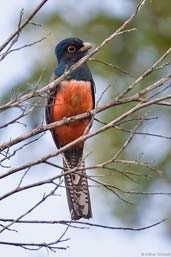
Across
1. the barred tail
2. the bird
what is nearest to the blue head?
the bird

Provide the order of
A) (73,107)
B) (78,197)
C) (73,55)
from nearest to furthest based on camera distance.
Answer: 1. (78,197)
2. (73,107)
3. (73,55)

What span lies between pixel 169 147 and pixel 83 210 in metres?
4.65

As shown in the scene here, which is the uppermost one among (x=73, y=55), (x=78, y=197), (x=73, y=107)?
(x=73, y=55)

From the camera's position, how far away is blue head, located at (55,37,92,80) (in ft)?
20.7

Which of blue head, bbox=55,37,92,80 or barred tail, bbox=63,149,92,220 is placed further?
blue head, bbox=55,37,92,80

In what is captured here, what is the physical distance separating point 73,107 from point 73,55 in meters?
0.50

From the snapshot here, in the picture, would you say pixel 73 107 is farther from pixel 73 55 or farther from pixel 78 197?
pixel 78 197

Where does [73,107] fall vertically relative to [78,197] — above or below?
above

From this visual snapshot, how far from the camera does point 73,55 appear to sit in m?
6.47

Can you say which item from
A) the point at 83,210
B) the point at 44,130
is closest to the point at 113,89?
the point at 83,210

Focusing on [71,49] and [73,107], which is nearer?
[73,107]

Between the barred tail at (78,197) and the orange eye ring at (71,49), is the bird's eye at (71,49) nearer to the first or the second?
the orange eye ring at (71,49)

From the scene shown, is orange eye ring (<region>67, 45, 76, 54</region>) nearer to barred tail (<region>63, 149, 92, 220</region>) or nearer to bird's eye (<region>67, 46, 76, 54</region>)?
bird's eye (<region>67, 46, 76, 54</region>)

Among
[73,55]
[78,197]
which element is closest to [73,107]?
[73,55]
